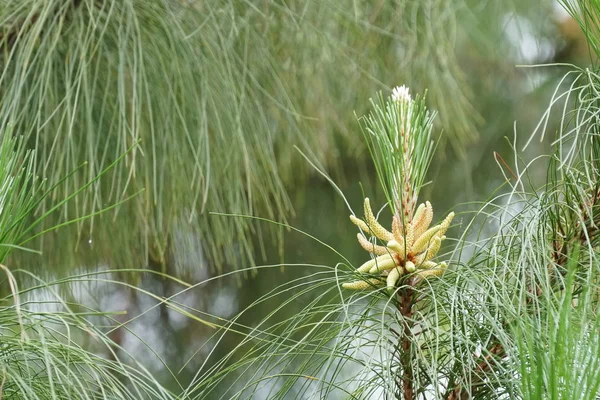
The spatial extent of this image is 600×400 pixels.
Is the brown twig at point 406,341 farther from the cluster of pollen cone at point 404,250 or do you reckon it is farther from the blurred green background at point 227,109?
the blurred green background at point 227,109

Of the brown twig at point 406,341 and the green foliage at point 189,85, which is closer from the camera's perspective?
the brown twig at point 406,341

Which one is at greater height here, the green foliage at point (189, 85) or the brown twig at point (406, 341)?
the green foliage at point (189, 85)

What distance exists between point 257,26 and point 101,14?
214 millimetres

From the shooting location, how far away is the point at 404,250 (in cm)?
56

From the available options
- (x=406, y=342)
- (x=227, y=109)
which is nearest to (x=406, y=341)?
(x=406, y=342)

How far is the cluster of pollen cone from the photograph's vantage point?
1.81ft

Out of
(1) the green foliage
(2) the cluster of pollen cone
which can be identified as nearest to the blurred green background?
(1) the green foliage

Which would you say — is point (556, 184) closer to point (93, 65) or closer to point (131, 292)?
point (93, 65)

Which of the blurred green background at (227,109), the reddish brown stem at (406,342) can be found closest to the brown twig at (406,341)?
the reddish brown stem at (406,342)

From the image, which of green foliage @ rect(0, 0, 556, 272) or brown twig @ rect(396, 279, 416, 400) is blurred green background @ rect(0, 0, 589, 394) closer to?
green foliage @ rect(0, 0, 556, 272)

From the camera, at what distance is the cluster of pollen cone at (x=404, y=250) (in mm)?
553

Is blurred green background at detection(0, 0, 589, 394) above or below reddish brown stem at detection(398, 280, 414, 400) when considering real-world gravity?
above

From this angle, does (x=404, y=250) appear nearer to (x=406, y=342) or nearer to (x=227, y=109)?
(x=406, y=342)

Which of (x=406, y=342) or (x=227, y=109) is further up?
(x=227, y=109)
